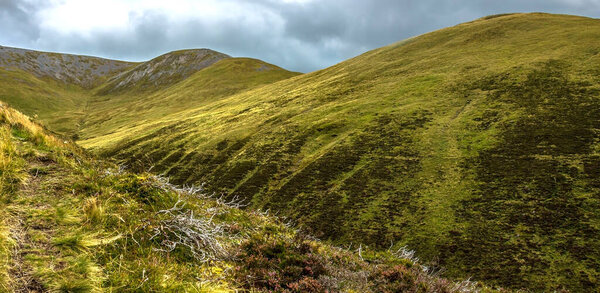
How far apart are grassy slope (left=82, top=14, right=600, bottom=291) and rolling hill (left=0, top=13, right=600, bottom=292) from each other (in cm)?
12

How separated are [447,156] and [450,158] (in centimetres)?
44

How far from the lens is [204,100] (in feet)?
399

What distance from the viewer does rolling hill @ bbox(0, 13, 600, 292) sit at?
55.8 feet

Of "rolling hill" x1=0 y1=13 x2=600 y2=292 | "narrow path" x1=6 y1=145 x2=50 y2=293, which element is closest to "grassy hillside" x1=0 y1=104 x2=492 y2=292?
"narrow path" x1=6 y1=145 x2=50 y2=293

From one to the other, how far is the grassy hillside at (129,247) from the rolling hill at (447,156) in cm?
328

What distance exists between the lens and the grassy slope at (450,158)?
669 inches

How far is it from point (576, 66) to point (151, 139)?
233ft

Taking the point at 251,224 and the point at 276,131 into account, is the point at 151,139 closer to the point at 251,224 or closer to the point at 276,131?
the point at 276,131

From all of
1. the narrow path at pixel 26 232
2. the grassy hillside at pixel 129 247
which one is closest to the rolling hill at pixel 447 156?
the grassy hillside at pixel 129 247

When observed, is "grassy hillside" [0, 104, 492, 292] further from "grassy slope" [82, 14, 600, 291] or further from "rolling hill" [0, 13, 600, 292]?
"grassy slope" [82, 14, 600, 291]

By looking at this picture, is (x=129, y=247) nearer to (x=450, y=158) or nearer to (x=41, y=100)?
(x=450, y=158)

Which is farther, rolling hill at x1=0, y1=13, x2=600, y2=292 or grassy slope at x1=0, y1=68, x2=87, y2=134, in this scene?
grassy slope at x1=0, y1=68, x2=87, y2=134

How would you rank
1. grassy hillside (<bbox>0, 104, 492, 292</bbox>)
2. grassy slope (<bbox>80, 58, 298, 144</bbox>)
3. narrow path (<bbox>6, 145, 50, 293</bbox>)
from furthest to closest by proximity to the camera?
1. grassy slope (<bbox>80, 58, 298, 144</bbox>)
2. grassy hillside (<bbox>0, 104, 492, 292</bbox>)
3. narrow path (<bbox>6, 145, 50, 293</bbox>)

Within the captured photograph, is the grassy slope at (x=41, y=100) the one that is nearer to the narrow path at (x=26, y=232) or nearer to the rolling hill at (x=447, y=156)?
the rolling hill at (x=447, y=156)
